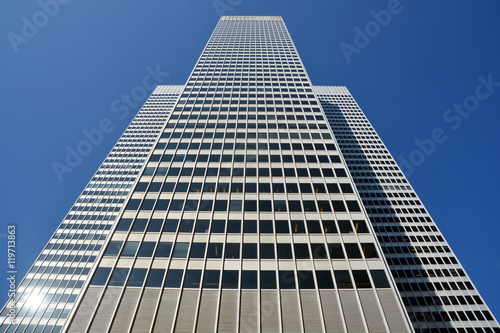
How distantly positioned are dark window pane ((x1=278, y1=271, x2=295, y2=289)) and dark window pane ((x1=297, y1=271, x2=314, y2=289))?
1.98ft

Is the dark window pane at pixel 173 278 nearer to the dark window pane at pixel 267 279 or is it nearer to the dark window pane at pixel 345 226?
the dark window pane at pixel 267 279

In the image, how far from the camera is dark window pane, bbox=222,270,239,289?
21.3m

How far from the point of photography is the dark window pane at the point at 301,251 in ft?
77.6

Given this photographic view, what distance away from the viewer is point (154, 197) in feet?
97.3

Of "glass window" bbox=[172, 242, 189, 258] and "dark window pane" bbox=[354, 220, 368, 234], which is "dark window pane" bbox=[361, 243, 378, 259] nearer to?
"dark window pane" bbox=[354, 220, 368, 234]

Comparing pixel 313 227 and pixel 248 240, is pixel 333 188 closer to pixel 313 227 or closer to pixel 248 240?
pixel 313 227

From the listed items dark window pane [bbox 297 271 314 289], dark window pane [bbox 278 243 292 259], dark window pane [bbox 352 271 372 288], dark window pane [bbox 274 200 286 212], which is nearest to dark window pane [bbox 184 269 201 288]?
dark window pane [bbox 278 243 292 259]

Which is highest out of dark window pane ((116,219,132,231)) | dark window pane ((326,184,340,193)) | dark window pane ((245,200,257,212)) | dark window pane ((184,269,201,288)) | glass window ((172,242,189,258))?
dark window pane ((326,184,340,193))

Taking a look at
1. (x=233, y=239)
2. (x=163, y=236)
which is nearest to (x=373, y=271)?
(x=233, y=239)

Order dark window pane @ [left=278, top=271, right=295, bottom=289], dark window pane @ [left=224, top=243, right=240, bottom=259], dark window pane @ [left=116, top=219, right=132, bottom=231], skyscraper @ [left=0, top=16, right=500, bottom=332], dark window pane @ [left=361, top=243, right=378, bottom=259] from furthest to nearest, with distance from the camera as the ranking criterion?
dark window pane @ [left=116, top=219, right=132, bottom=231]
dark window pane @ [left=361, top=243, right=378, bottom=259]
dark window pane @ [left=224, top=243, right=240, bottom=259]
dark window pane @ [left=278, top=271, right=295, bottom=289]
skyscraper @ [left=0, top=16, right=500, bottom=332]

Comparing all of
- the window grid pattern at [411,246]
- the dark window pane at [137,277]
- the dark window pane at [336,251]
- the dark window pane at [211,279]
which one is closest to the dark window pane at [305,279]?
the dark window pane at [336,251]

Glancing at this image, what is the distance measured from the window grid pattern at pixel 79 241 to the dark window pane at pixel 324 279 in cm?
3134

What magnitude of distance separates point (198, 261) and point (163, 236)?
493 centimetres

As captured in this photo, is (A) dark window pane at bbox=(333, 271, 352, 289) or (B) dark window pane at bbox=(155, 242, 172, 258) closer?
(A) dark window pane at bbox=(333, 271, 352, 289)
